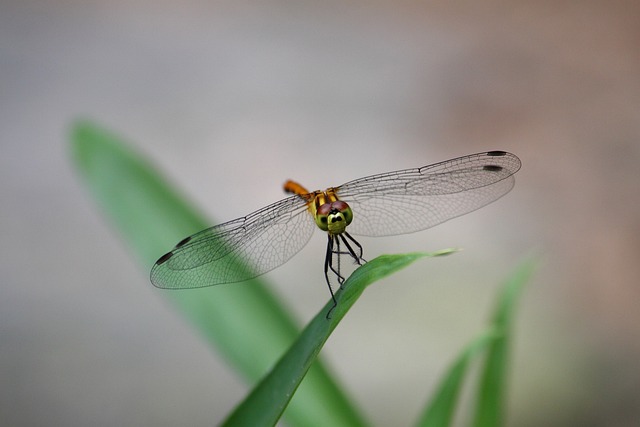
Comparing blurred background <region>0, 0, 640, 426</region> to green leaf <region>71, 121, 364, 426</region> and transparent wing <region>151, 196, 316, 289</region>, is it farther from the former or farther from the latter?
transparent wing <region>151, 196, 316, 289</region>

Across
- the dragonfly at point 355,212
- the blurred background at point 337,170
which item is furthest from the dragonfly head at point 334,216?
the blurred background at point 337,170

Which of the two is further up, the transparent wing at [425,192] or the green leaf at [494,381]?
the transparent wing at [425,192]

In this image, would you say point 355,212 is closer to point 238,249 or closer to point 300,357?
point 238,249

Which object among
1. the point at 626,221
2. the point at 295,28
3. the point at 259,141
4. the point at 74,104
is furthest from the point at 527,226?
the point at 74,104

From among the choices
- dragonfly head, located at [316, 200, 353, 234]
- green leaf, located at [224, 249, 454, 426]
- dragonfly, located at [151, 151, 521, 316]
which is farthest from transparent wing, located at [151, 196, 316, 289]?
green leaf, located at [224, 249, 454, 426]

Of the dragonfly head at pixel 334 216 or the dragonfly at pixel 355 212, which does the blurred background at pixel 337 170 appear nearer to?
the dragonfly at pixel 355 212

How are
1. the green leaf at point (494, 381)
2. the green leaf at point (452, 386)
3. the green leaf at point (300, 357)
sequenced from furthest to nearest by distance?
1. the green leaf at point (494, 381)
2. the green leaf at point (452, 386)
3. the green leaf at point (300, 357)

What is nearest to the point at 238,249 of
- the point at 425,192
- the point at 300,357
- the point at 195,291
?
the point at 195,291

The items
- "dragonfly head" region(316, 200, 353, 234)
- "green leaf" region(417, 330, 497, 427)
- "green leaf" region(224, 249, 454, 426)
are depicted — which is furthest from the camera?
"dragonfly head" region(316, 200, 353, 234)
